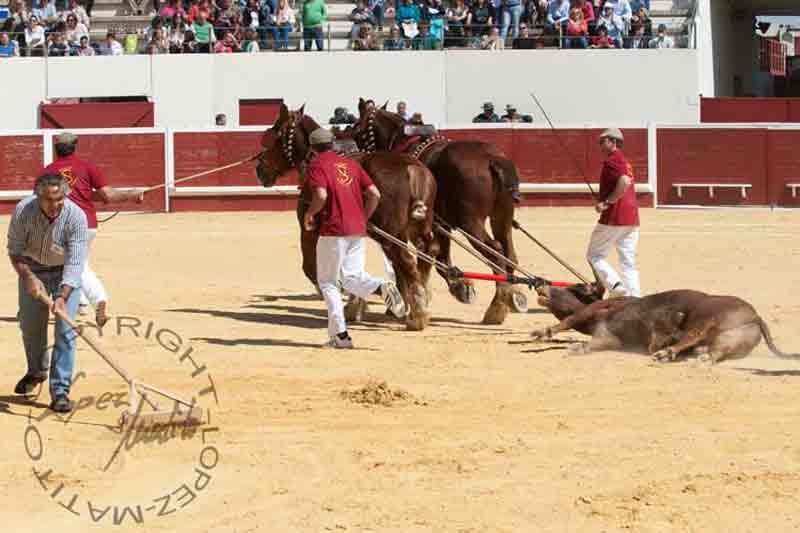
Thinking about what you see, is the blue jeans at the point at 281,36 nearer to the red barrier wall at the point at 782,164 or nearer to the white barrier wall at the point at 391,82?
the white barrier wall at the point at 391,82

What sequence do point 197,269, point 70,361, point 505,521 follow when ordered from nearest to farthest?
point 505,521 < point 70,361 < point 197,269

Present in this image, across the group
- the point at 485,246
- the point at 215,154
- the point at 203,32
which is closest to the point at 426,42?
the point at 203,32

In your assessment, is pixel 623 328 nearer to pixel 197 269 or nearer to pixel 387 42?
pixel 197 269

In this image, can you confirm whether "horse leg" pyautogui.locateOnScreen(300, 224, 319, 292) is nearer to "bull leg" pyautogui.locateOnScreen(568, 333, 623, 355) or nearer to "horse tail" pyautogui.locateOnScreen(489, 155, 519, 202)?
"horse tail" pyautogui.locateOnScreen(489, 155, 519, 202)

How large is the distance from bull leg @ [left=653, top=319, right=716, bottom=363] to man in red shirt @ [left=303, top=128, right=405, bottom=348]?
2.08 metres

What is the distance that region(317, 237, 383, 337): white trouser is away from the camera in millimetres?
10898

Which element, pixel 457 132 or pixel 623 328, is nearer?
pixel 623 328

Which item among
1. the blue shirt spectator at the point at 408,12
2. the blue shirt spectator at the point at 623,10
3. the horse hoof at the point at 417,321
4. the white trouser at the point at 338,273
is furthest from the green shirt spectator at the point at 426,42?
the white trouser at the point at 338,273

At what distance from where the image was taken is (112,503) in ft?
22.4

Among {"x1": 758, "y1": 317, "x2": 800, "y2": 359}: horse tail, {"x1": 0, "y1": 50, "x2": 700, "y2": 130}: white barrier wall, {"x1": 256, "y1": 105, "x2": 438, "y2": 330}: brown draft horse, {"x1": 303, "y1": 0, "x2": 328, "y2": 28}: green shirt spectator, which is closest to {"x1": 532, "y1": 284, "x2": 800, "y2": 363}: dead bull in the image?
{"x1": 758, "y1": 317, "x2": 800, "y2": 359}: horse tail

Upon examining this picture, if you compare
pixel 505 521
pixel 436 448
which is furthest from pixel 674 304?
pixel 505 521

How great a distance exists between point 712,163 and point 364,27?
8.42 meters

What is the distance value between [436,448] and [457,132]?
16.3 m

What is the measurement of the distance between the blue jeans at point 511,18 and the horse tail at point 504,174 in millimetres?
15775
